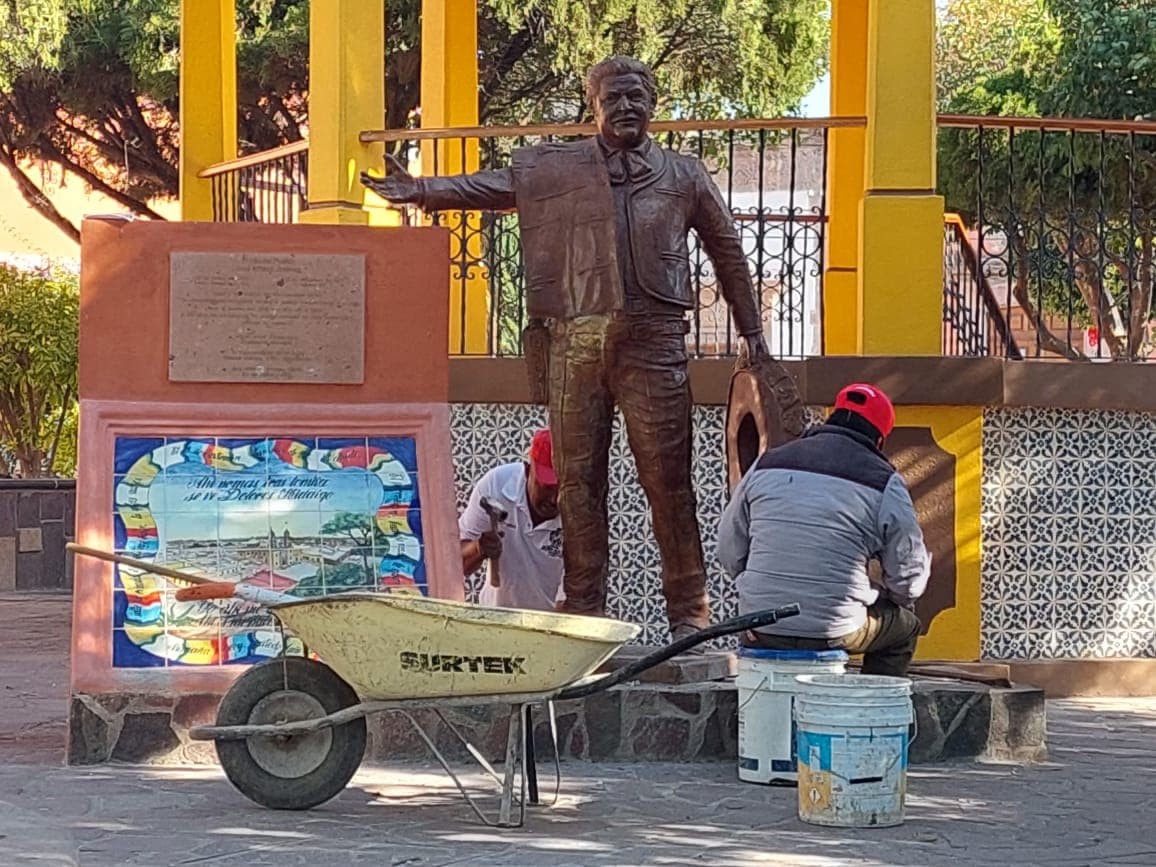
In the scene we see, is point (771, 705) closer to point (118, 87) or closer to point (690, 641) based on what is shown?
point (690, 641)

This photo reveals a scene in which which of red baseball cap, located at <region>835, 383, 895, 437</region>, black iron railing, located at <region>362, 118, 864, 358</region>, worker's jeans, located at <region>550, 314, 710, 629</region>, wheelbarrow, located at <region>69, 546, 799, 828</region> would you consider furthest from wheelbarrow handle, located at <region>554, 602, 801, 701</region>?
black iron railing, located at <region>362, 118, 864, 358</region>

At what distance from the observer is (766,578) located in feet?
22.3

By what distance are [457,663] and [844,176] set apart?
6.93 metres

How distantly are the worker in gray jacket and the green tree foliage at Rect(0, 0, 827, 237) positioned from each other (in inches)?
397

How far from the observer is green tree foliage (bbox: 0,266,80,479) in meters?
17.1

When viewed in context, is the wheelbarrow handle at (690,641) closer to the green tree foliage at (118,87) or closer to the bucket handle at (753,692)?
the bucket handle at (753,692)

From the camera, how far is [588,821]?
6.11 metres

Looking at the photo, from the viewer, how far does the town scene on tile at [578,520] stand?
236 inches

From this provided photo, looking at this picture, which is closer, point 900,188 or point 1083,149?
point 900,188

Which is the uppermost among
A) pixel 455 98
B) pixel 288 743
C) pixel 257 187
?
pixel 455 98

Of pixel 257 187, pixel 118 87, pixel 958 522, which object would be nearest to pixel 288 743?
pixel 958 522

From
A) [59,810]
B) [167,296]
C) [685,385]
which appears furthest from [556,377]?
[59,810]

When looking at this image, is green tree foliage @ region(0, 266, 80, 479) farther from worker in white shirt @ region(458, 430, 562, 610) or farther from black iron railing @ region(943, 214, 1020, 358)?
worker in white shirt @ region(458, 430, 562, 610)

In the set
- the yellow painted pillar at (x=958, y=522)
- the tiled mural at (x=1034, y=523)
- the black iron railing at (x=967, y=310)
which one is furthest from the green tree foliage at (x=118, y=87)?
the yellow painted pillar at (x=958, y=522)
